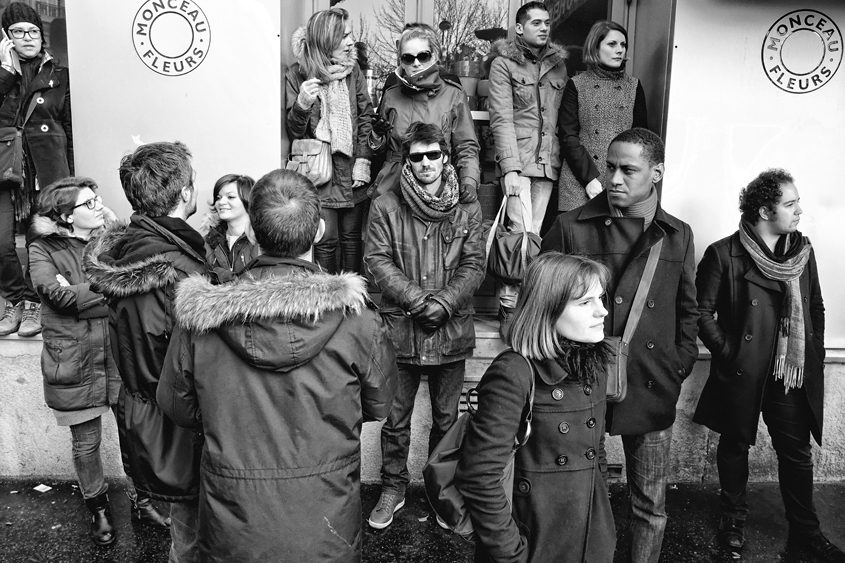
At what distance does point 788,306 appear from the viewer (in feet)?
12.5

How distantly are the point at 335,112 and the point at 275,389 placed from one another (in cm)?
285

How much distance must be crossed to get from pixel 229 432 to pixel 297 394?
0.25 m

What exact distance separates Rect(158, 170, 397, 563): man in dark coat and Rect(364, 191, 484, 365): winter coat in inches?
60.3

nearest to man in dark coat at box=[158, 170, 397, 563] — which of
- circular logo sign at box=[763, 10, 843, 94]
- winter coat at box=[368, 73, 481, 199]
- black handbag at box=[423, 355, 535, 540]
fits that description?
black handbag at box=[423, 355, 535, 540]

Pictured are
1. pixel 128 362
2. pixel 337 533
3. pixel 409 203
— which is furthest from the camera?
pixel 409 203

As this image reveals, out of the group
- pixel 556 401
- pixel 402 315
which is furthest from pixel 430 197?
pixel 556 401

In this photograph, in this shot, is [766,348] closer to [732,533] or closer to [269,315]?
[732,533]

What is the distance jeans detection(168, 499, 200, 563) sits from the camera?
2789 millimetres

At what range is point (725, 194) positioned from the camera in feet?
16.0

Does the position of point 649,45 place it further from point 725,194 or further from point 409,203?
point 409,203

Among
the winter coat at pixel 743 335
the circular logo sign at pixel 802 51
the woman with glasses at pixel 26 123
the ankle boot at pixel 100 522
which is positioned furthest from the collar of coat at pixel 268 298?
the circular logo sign at pixel 802 51

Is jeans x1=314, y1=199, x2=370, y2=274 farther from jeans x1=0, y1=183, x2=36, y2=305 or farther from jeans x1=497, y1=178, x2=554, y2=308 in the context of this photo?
jeans x1=0, y1=183, x2=36, y2=305

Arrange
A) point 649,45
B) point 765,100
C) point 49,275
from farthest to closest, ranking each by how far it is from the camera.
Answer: point 649,45
point 765,100
point 49,275

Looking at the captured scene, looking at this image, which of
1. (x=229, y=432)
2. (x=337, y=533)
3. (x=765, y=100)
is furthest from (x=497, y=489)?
(x=765, y=100)
